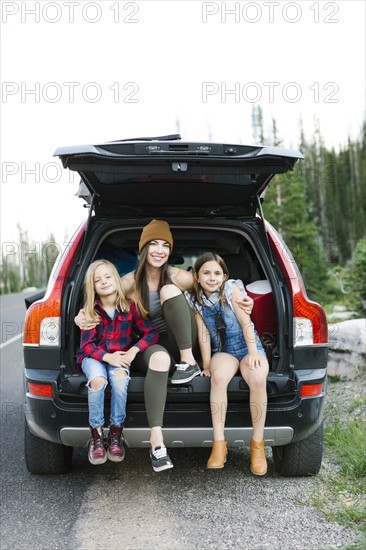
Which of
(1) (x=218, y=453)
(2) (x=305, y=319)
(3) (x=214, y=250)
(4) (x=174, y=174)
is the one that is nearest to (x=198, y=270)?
(4) (x=174, y=174)

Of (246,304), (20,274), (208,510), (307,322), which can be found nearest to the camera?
(208,510)

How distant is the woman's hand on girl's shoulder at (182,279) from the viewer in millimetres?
4293

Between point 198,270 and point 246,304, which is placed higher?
point 198,270

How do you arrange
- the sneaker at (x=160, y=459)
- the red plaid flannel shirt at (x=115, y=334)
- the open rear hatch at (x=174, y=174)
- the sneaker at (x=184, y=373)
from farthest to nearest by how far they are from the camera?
the red plaid flannel shirt at (x=115, y=334), the sneaker at (x=184, y=373), the sneaker at (x=160, y=459), the open rear hatch at (x=174, y=174)

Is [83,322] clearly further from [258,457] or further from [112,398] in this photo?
[258,457]

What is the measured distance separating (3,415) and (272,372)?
3.40m

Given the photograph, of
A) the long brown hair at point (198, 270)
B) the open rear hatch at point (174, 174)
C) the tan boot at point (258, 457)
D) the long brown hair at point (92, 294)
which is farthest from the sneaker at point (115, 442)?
the open rear hatch at point (174, 174)

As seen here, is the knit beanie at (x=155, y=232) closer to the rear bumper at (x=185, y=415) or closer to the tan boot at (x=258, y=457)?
the rear bumper at (x=185, y=415)

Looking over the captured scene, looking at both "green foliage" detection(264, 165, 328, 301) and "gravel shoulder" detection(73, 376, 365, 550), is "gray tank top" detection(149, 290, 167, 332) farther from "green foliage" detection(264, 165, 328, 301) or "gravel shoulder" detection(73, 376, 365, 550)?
"green foliage" detection(264, 165, 328, 301)

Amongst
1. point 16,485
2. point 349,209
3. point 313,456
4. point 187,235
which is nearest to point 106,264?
point 187,235

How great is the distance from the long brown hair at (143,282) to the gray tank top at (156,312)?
0.04 meters

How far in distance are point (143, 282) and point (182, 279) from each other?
11.8 inches

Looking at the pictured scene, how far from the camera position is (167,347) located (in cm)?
406

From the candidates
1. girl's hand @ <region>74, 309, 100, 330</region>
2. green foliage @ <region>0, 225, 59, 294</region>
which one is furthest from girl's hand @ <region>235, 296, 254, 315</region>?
green foliage @ <region>0, 225, 59, 294</region>
